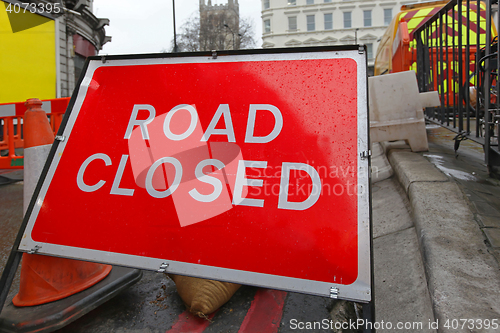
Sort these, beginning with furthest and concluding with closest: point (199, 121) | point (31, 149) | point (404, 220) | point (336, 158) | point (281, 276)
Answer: point (404, 220)
point (31, 149)
point (199, 121)
point (336, 158)
point (281, 276)

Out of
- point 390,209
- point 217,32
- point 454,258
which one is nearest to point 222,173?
point 454,258

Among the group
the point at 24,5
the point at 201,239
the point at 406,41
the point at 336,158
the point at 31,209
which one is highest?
the point at 24,5

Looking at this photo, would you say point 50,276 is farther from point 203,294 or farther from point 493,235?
point 493,235

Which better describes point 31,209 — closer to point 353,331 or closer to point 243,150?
point 243,150

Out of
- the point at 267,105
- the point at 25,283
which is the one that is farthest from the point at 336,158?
the point at 25,283

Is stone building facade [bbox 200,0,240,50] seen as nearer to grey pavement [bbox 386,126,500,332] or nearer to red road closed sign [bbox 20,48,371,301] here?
grey pavement [bbox 386,126,500,332]

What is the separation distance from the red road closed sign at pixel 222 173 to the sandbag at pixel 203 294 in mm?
358

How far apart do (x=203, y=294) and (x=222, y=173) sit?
74 cm

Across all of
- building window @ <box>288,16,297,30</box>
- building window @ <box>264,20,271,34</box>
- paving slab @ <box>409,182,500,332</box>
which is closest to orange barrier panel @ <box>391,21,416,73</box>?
paving slab @ <box>409,182,500,332</box>

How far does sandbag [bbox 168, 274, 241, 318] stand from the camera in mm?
1978

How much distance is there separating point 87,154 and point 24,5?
9.38 meters

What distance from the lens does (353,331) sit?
6.23 feet

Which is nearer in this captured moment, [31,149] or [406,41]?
[31,149]

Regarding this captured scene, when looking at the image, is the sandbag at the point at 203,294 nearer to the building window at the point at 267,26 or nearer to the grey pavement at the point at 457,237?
the grey pavement at the point at 457,237
